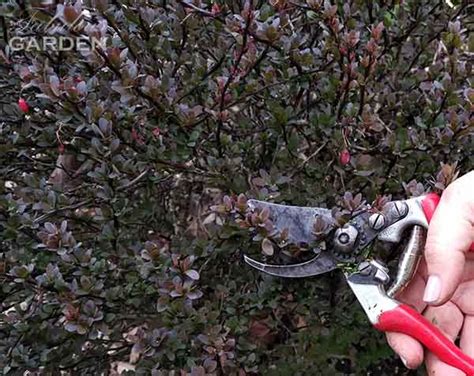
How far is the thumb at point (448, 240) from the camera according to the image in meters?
1.89

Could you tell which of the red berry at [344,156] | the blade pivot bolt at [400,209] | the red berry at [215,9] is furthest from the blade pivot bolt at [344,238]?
the red berry at [215,9]

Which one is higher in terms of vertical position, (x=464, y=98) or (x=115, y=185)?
(x=464, y=98)

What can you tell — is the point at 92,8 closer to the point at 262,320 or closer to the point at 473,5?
the point at 262,320

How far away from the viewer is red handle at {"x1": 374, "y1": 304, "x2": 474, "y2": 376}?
1926 mm

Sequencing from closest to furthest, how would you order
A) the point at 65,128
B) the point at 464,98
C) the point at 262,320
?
1. the point at 65,128
2. the point at 464,98
3. the point at 262,320

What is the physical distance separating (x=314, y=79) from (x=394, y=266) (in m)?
0.56

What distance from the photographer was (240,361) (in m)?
2.19

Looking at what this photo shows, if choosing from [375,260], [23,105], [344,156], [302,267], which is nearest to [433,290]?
[375,260]

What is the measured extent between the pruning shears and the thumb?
4cm

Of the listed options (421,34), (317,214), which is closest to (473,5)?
(421,34)

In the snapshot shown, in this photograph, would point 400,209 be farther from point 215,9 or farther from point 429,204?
point 215,9

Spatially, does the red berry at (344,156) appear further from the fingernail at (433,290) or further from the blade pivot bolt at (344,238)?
the fingernail at (433,290)

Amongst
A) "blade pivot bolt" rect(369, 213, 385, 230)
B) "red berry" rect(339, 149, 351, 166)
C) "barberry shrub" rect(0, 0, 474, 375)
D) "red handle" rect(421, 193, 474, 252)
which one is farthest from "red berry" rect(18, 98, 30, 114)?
"red handle" rect(421, 193, 474, 252)

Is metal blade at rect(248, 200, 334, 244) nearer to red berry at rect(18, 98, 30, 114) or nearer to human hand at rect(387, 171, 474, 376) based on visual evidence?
human hand at rect(387, 171, 474, 376)
